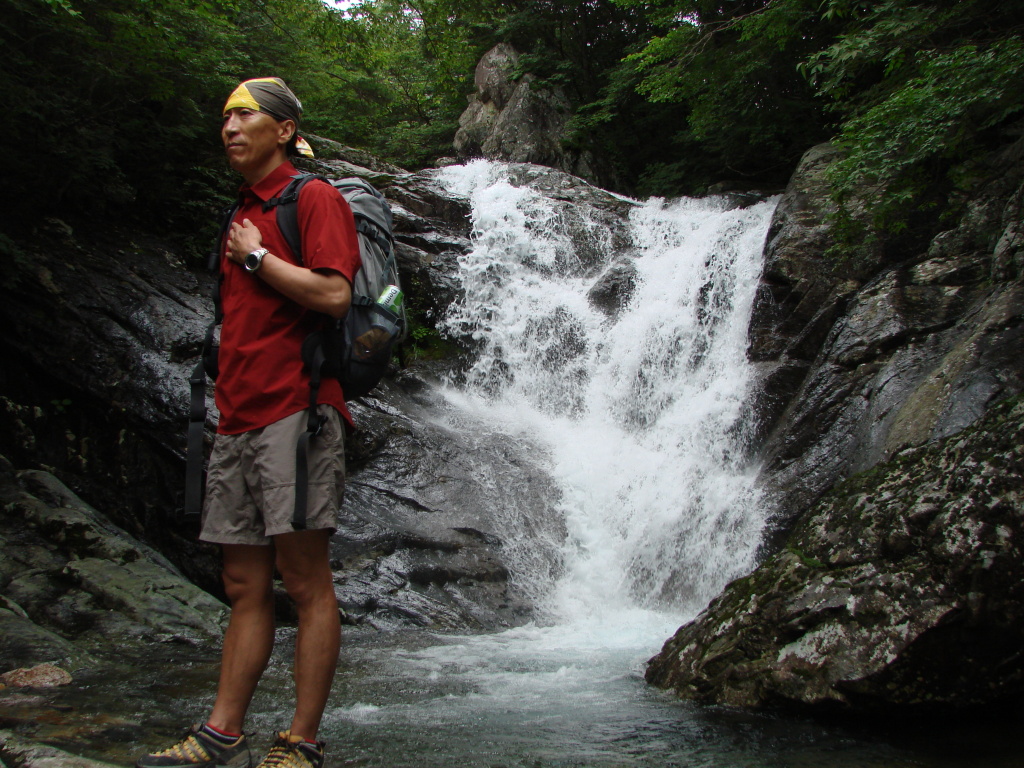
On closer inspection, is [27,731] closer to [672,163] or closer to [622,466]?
[622,466]

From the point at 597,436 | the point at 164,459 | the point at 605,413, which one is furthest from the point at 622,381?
the point at 164,459

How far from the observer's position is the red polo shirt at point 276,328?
200cm

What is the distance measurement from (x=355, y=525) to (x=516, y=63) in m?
16.7

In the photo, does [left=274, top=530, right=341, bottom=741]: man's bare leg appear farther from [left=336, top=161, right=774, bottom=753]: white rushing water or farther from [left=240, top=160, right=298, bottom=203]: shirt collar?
[left=240, top=160, right=298, bottom=203]: shirt collar

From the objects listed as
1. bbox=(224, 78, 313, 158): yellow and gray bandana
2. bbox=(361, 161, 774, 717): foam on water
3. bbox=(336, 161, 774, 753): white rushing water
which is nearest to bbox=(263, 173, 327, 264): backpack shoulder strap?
bbox=(224, 78, 313, 158): yellow and gray bandana

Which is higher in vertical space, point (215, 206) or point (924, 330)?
point (215, 206)

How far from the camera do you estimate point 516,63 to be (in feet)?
64.8

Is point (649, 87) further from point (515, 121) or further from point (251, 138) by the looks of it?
point (251, 138)

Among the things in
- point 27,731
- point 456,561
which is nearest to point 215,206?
point 456,561

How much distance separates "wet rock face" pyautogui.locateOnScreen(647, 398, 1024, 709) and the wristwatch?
111 inches

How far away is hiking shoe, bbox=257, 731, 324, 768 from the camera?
1.81 meters

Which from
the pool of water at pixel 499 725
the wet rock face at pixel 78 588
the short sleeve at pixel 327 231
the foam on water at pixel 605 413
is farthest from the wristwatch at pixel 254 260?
the wet rock face at pixel 78 588

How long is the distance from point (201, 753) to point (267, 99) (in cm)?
191

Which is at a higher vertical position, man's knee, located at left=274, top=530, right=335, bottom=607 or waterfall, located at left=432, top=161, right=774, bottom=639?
waterfall, located at left=432, top=161, right=774, bottom=639
